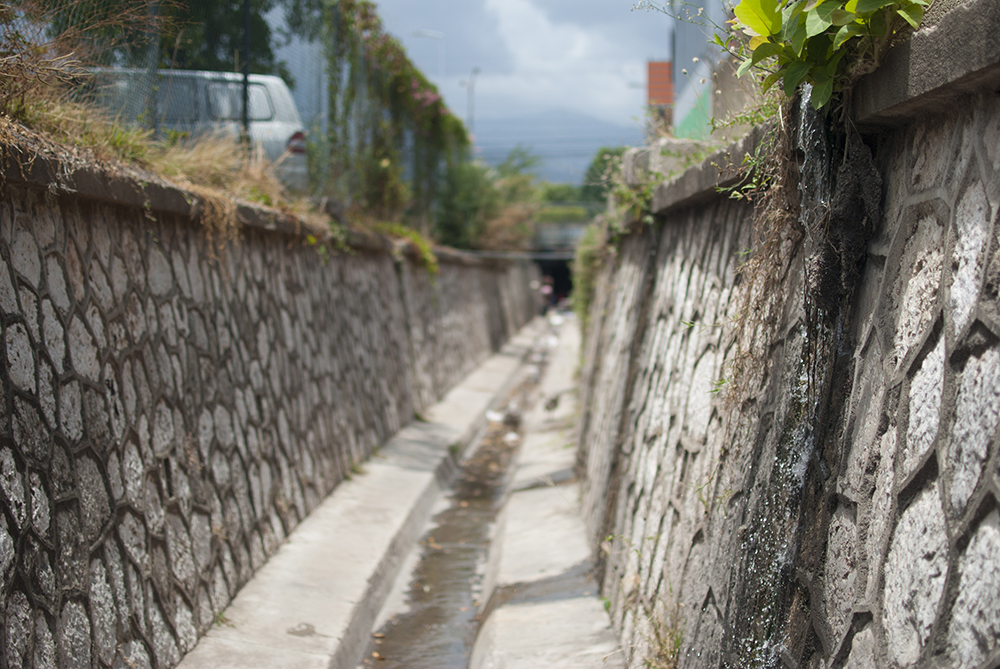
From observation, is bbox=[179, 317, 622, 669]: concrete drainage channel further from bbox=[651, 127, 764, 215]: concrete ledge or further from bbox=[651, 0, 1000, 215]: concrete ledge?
bbox=[651, 0, 1000, 215]: concrete ledge

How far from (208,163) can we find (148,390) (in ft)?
6.59

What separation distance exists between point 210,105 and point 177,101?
26.3 inches

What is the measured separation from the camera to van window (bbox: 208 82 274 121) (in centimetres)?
633

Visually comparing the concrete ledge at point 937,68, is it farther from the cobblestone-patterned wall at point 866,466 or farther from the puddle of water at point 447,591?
the puddle of water at point 447,591

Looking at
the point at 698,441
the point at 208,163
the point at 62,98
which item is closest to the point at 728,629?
the point at 698,441

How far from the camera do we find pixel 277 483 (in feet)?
17.7

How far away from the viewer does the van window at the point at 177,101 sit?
5.28 metres

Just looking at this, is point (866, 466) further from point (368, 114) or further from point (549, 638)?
point (368, 114)

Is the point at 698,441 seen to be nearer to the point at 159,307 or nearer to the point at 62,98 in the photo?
the point at 159,307

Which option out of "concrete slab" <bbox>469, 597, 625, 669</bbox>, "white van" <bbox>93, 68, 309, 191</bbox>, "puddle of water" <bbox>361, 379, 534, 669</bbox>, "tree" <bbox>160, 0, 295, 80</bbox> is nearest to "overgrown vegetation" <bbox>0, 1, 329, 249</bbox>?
"white van" <bbox>93, 68, 309, 191</bbox>

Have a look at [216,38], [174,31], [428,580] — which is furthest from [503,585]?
[216,38]

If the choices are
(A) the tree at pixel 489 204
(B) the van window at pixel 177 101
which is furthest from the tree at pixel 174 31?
(A) the tree at pixel 489 204

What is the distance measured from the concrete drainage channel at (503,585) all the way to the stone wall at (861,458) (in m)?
0.54

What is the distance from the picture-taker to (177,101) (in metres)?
5.58
